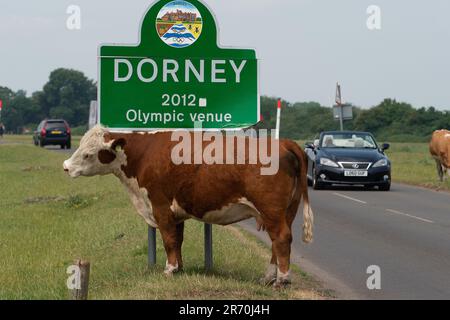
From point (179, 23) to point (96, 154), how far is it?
72.5 inches

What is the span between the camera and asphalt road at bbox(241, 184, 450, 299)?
10633 millimetres

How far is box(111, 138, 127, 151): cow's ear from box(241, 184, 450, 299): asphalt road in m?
2.82

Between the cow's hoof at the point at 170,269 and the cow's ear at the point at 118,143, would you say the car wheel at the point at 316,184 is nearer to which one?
the cow's ear at the point at 118,143

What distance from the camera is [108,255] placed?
512 inches

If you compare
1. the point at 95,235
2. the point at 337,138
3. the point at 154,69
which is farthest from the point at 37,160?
the point at 154,69

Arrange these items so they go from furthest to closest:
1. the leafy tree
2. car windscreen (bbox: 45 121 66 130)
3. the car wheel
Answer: the leafy tree
car windscreen (bbox: 45 121 66 130)
the car wheel

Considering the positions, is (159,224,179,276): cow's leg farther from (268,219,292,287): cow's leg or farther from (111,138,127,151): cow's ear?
(268,219,292,287): cow's leg

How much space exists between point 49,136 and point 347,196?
39.6 meters

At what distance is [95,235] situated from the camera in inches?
611

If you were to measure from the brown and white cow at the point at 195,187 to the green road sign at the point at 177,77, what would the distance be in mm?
549

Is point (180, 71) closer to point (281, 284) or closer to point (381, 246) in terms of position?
point (281, 284)

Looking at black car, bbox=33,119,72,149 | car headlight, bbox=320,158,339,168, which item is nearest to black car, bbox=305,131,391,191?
car headlight, bbox=320,158,339,168

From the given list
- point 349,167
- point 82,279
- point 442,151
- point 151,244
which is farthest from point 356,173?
point 82,279
